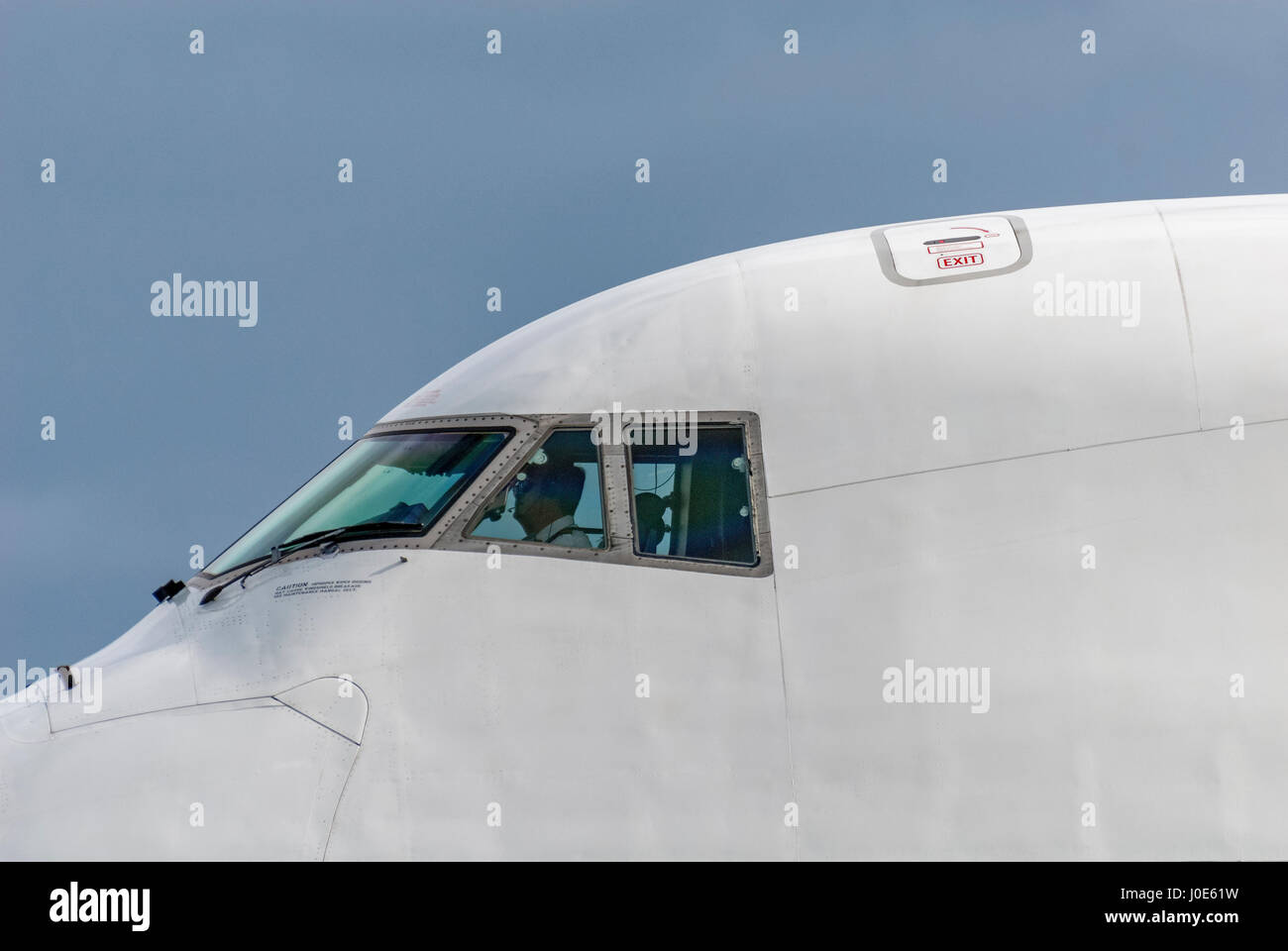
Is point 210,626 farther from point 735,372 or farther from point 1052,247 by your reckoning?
point 1052,247

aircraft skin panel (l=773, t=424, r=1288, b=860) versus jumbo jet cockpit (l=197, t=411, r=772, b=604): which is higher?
jumbo jet cockpit (l=197, t=411, r=772, b=604)

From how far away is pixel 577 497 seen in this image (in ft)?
28.0

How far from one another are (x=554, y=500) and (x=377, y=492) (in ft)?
4.36

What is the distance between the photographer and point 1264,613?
8203 millimetres

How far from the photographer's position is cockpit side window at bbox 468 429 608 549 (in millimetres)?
8445

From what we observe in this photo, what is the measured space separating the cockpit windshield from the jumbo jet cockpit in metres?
0.01

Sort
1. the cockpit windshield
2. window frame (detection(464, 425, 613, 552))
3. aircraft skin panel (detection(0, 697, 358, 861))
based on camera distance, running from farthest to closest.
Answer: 1. the cockpit windshield
2. window frame (detection(464, 425, 613, 552))
3. aircraft skin panel (detection(0, 697, 358, 861))

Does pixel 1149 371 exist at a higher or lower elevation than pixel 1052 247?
lower

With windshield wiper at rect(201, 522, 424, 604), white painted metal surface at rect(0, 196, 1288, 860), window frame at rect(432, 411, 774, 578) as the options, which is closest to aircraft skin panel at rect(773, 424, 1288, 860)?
white painted metal surface at rect(0, 196, 1288, 860)

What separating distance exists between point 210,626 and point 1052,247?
6.22 meters

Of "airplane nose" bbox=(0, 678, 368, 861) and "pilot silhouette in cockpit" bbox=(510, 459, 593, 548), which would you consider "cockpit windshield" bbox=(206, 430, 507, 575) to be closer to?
"pilot silhouette in cockpit" bbox=(510, 459, 593, 548)

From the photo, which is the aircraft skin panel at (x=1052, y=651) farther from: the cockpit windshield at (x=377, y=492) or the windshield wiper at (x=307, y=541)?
the windshield wiper at (x=307, y=541)

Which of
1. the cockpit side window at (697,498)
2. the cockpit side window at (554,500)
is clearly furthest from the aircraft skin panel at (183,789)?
the cockpit side window at (697,498)
